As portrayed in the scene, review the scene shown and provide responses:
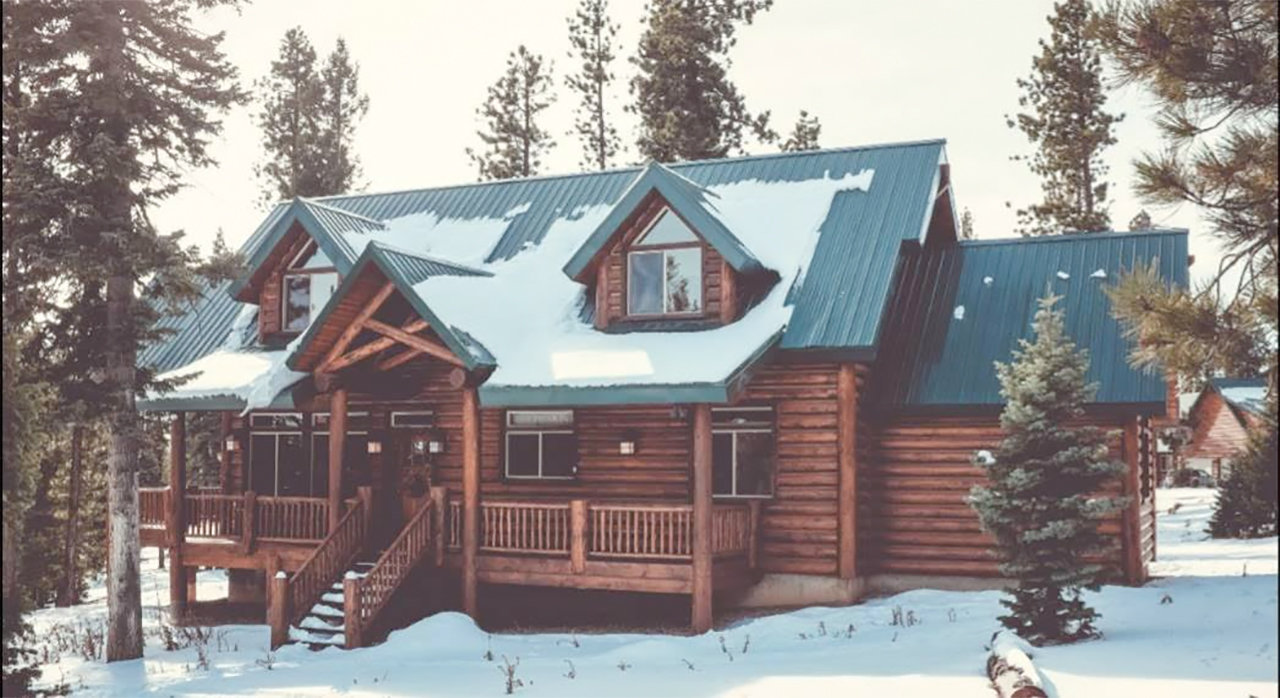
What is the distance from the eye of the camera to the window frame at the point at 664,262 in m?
19.9

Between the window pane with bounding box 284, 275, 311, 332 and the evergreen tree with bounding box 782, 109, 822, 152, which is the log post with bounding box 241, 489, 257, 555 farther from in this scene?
the evergreen tree with bounding box 782, 109, 822, 152

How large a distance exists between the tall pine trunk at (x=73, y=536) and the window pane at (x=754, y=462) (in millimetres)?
18887

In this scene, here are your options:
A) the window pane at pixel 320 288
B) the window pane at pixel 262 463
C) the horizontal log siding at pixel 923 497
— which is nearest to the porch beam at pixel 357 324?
the window pane at pixel 320 288

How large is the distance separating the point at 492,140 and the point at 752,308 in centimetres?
2778

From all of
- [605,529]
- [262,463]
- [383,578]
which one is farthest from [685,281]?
[262,463]

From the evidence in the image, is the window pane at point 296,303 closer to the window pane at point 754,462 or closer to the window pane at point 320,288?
the window pane at point 320,288

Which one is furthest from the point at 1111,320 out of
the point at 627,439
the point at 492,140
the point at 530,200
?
the point at 492,140

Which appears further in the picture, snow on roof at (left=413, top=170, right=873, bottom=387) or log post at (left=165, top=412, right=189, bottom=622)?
log post at (left=165, top=412, right=189, bottom=622)

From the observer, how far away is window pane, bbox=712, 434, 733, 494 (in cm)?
1988

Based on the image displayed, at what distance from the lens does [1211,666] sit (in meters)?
11.0

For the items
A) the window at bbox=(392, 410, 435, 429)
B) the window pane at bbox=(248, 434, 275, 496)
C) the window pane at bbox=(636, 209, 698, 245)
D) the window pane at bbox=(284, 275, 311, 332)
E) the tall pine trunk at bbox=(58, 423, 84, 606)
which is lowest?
the tall pine trunk at bbox=(58, 423, 84, 606)

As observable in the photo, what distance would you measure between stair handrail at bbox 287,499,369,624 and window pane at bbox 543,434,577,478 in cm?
318

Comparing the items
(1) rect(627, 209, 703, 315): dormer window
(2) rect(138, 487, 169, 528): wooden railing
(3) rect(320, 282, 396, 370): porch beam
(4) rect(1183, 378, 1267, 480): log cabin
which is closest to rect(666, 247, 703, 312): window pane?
(1) rect(627, 209, 703, 315): dormer window

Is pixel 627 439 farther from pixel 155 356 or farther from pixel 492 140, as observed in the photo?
pixel 492 140
